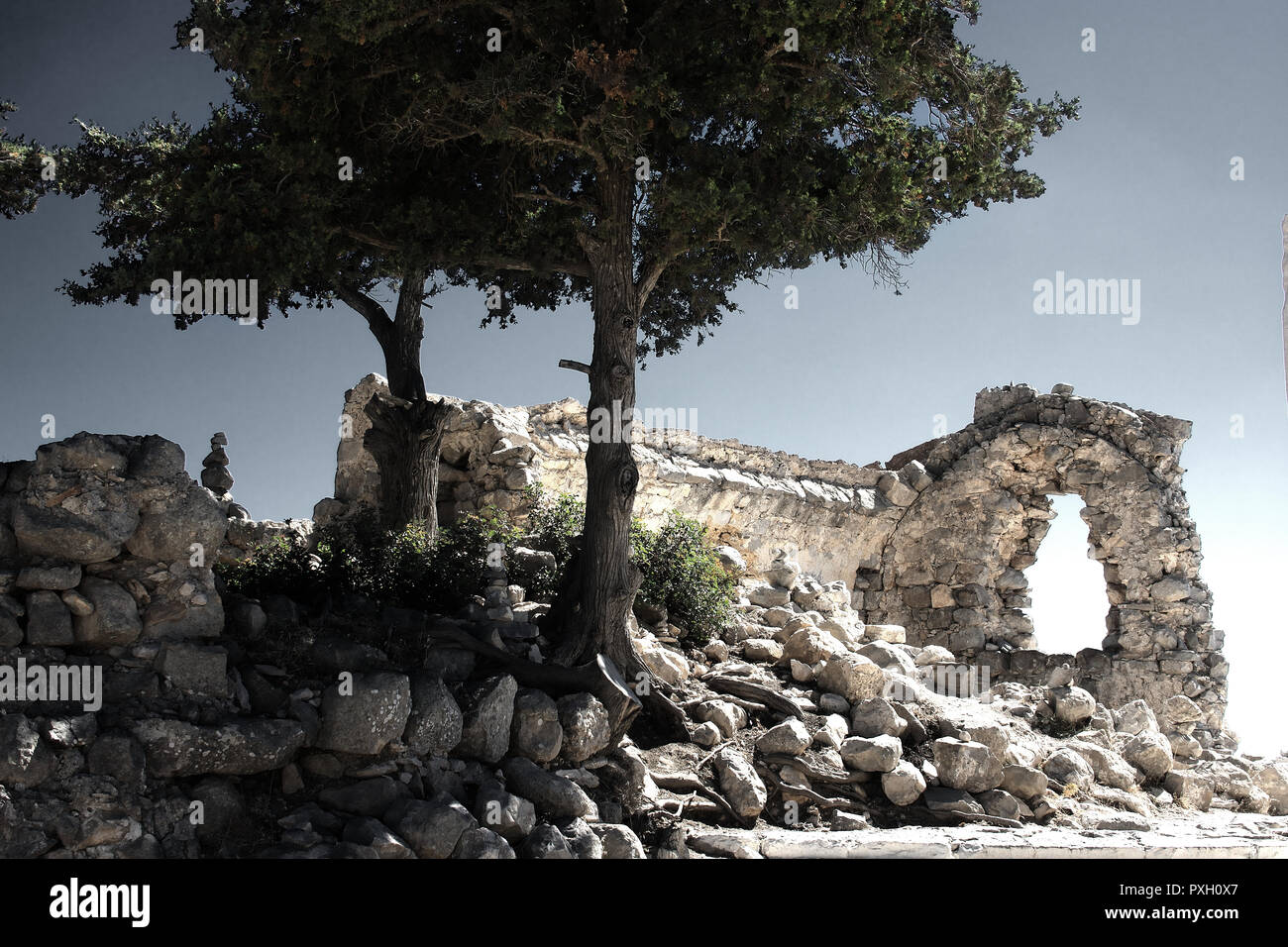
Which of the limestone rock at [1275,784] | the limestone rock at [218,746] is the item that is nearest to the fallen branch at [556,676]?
the limestone rock at [218,746]

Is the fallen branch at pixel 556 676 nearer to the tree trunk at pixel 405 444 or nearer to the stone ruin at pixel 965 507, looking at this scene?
the tree trunk at pixel 405 444

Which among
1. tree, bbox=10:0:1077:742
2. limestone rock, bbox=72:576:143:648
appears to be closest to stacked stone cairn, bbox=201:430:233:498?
tree, bbox=10:0:1077:742

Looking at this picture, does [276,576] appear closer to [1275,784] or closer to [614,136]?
[614,136]

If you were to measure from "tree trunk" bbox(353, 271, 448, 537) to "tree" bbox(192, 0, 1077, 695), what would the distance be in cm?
250

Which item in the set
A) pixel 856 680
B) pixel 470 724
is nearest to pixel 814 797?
pixel 856 680

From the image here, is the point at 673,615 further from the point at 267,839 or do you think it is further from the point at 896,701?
the point at 267,839

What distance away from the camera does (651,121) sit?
358 inches

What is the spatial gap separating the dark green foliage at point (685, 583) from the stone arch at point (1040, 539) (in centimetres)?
842

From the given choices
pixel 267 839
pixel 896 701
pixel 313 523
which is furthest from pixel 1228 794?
pixel 313 523

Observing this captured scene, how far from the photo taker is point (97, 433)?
730 cm

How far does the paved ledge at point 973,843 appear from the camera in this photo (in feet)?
25.7

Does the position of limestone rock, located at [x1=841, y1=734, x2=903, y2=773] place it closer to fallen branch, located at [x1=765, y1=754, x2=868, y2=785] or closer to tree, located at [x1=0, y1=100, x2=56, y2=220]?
fallen branch, located at [x1=765, y1=754, x2=868, y2=785]

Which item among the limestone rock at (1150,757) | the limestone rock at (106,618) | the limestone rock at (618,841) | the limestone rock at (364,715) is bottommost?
the limestone rock at (1150,757)
